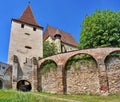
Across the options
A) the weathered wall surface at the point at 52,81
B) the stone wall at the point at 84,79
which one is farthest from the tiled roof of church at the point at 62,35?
the stone wall at the point at 84,79

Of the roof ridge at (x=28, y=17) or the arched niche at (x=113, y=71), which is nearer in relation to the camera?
the arched niche at (x=113, y=71)

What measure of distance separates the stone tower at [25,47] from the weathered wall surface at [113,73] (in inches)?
299

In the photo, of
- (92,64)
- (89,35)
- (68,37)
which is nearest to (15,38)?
(89,35)

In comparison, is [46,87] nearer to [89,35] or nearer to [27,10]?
[89,35]

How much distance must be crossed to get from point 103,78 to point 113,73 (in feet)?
3.54

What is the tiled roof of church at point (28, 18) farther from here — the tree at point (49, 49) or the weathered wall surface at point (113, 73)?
the weathered wall surface at point (113, 73)

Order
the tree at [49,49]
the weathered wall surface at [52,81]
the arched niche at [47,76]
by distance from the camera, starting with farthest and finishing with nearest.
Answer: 1. the tree at [49,49]
2. the arched niche at [47,76]
3. the weathered wall surface at [52,81]

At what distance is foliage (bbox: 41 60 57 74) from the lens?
23.5m

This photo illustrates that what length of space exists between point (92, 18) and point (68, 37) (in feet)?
53.0

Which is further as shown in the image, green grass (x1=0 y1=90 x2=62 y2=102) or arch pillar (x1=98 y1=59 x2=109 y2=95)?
arch pillar (x1=98 y1=59 x2=109 y2=95)

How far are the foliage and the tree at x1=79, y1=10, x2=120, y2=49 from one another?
24.4 ft

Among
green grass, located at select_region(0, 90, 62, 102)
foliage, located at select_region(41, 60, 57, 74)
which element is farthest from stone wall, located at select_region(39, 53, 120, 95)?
green grass, located at select_region(0, 90, 62, 102)

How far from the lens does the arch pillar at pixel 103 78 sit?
20281 mm

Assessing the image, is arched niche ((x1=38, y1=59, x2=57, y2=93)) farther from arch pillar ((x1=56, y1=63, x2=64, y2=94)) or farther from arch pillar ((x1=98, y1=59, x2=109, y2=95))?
arch pillar ((x1=98, y1=59, x2=109, y2=95))
